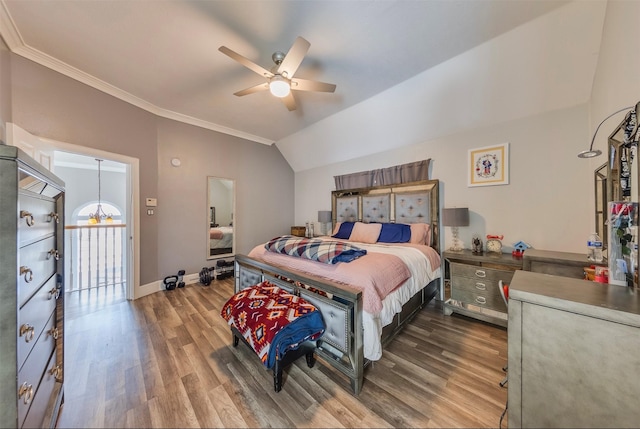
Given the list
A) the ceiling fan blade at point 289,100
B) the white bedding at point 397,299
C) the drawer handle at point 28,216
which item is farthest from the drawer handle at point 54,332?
the ceiling fan blade at point 289,100

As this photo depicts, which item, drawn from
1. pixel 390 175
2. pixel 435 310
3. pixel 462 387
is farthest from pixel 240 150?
pixel 462 387

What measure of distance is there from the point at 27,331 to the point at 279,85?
2.34 m

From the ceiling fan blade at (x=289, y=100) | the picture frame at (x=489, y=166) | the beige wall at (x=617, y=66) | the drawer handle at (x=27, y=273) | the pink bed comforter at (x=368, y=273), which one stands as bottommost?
the pink bed comforter at (x=368, y=273)

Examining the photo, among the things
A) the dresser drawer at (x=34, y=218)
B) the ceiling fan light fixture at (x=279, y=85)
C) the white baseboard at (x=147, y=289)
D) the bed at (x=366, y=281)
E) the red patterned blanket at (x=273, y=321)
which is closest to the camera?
the dresser drawer at (x=34, y=218)

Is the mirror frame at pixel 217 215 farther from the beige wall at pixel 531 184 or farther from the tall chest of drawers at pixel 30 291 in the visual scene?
the beige wall at pixel 531 184

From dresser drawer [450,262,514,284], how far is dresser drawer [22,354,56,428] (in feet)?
11.1

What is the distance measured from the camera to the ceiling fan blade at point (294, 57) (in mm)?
1810

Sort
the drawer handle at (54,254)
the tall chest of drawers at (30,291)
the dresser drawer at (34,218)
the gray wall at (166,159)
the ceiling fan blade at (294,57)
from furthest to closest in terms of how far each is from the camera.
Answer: the gray wall at (166,159) < the ceiling fan blade at (294,57) < the drawer handle at (54,254) < the dresser drawer at (34,218) < the tall chest of drawers at (30,291)

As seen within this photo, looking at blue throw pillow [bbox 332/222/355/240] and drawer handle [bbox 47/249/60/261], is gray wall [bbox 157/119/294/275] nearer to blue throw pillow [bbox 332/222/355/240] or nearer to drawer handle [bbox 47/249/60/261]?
blue throw pillow [bbox 332/222/355/240]

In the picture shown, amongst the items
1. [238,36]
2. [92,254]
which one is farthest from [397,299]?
[92,254]

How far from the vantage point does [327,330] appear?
1.73 meters

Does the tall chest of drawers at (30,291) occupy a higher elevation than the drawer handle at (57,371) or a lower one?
higher

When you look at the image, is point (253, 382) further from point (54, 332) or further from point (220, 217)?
point (220, 217)

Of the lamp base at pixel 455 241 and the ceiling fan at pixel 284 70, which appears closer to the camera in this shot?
the ceiling fan at pixel 284 70
